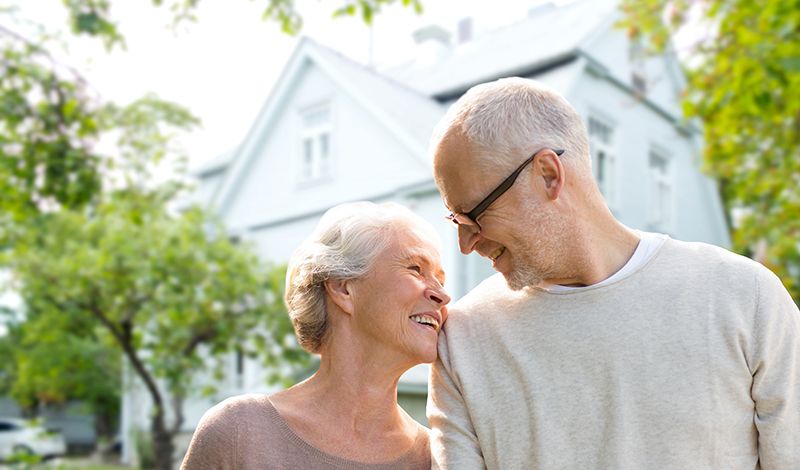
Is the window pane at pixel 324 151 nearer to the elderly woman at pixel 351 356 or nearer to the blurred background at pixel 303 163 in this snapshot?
the blurred background at pixel 303 163

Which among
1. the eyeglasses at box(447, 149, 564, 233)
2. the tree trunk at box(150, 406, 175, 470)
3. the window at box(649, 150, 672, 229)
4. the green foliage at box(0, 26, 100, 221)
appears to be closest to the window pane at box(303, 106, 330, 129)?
the tree trunk at box(150, 406, 175, 470)

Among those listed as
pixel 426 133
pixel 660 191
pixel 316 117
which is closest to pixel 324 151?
pixel 316 117

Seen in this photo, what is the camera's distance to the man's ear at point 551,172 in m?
1.79

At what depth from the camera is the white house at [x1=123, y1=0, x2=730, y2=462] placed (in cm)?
1278

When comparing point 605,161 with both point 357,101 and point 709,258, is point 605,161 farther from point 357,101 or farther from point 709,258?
point 709,258

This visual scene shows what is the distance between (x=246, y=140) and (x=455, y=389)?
1418 centimetres

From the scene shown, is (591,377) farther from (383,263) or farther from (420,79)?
(420,79)

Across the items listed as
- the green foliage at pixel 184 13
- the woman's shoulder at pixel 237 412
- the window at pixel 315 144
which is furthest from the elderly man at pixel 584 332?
the window at pixel 315 144

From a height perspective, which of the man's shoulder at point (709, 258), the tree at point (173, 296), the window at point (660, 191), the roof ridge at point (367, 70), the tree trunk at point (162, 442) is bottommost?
the tree trunk at point (162, 442)

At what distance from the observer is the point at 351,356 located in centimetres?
223

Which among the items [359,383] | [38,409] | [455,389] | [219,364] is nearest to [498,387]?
[455,389]

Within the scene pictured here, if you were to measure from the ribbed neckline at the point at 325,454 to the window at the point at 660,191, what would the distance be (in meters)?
13.8

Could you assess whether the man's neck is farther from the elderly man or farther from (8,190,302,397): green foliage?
(8,190,302,397): green foliage

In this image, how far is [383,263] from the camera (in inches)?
85.7
